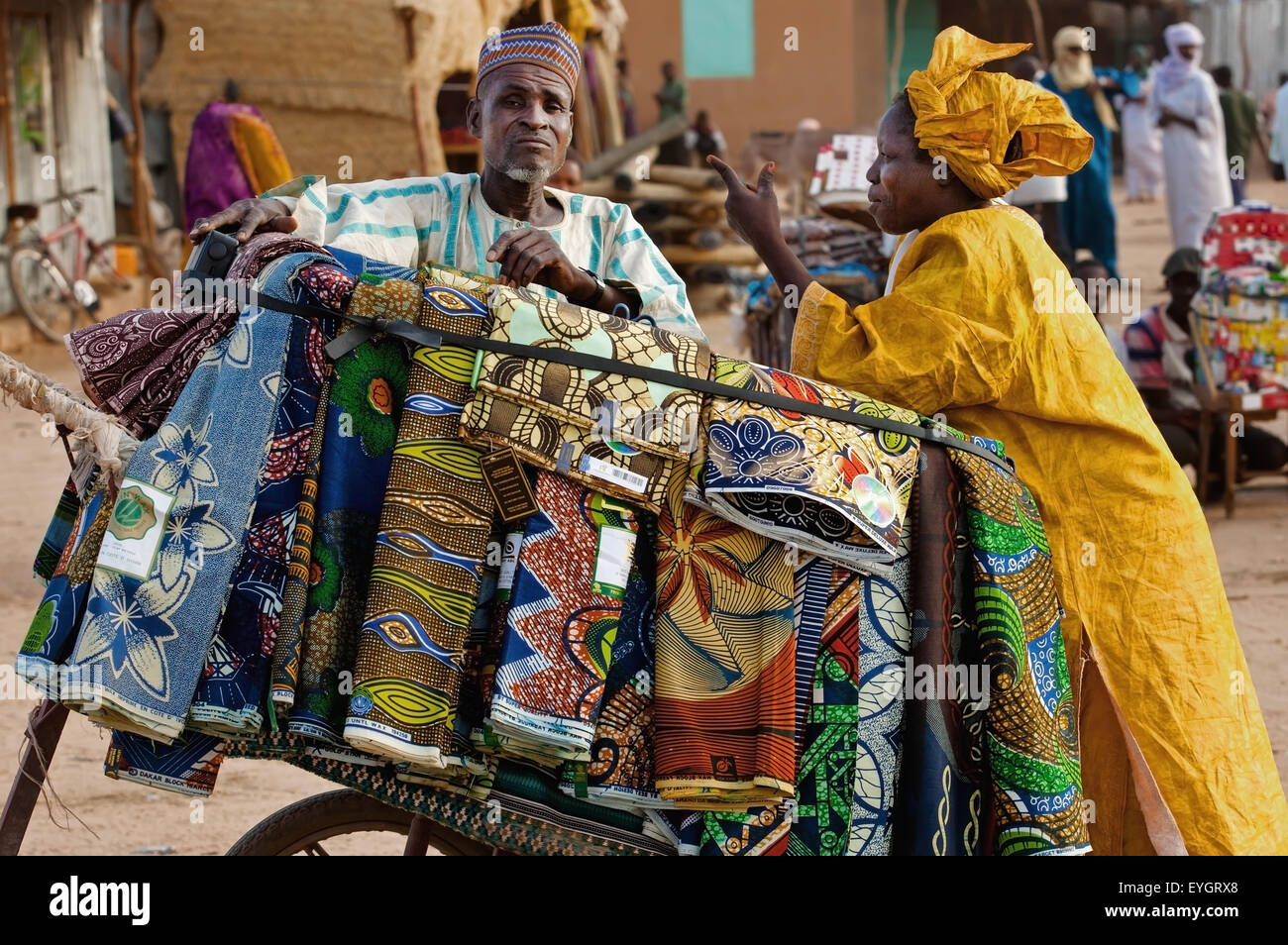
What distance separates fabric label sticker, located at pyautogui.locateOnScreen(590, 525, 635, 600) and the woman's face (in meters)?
1.01

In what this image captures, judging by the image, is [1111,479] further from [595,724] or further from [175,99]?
[175,99]

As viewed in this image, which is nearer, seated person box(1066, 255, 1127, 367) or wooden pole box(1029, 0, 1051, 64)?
seated person box(1066, 255, 1127, 367)

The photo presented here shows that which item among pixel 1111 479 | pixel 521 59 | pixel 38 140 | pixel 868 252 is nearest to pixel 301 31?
pixel 38 140

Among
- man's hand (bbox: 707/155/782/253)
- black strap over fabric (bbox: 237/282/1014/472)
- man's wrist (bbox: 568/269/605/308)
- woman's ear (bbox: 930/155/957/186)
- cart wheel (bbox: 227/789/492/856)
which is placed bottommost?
cart wheel (bbox: 227/789/492/856)

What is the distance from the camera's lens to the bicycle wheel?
12.0 meters

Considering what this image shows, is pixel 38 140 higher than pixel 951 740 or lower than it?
higher

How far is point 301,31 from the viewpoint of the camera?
11.8m

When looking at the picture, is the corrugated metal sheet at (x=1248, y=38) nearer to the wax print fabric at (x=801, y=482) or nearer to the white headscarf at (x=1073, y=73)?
the white headscarf at (x=1073, y=73)

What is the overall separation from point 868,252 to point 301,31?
589 cm

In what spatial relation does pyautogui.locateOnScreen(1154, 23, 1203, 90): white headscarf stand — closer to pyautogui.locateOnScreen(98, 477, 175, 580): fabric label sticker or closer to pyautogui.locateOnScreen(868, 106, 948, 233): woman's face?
pyautogui.locateOnScreen(868, 106, 948, 233): woman's face

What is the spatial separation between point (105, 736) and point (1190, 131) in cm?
1246

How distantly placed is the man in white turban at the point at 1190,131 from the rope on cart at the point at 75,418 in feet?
45.5

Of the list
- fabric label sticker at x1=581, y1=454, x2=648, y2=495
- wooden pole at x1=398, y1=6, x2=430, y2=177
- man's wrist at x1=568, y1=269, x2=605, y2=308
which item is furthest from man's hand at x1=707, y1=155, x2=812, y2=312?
wooden pole at x1=398, y1=6, x2=430, y2=177

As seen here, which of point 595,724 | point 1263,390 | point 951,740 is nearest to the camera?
point 595,724
